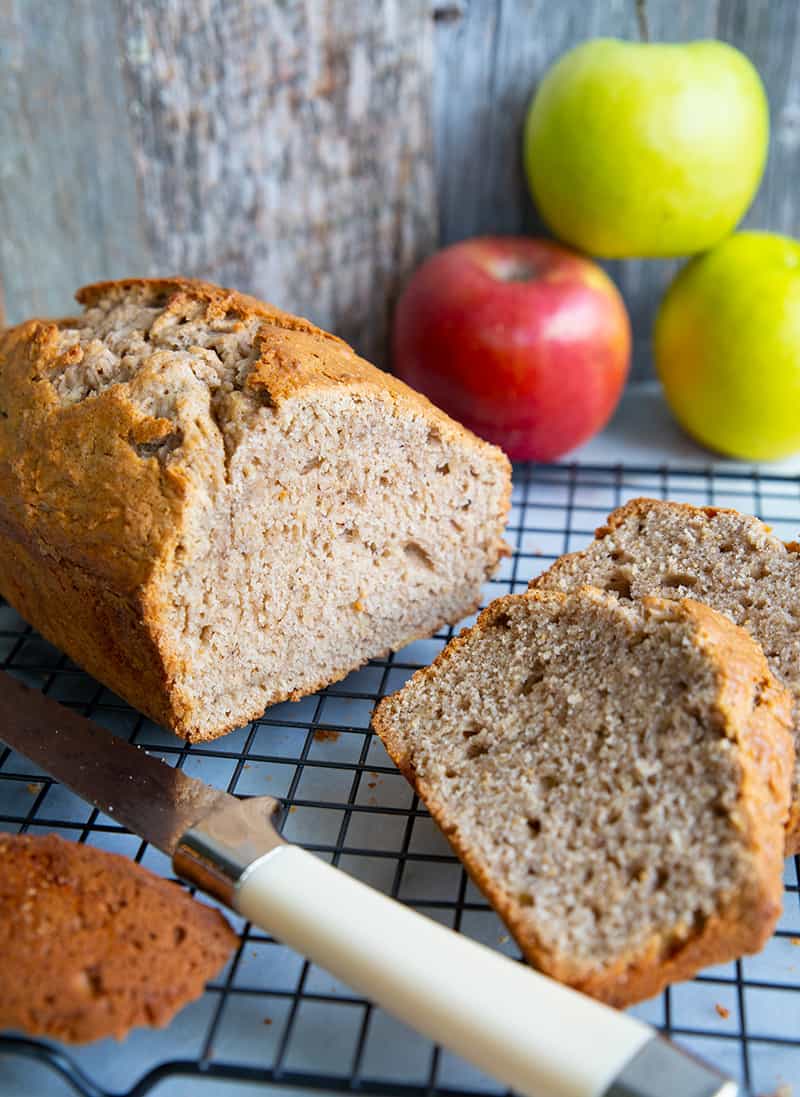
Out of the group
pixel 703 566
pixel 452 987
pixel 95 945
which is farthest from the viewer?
pixel 703 566

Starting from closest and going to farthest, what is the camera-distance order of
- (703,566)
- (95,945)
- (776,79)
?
(95,945)
(703,566)
(776,79)

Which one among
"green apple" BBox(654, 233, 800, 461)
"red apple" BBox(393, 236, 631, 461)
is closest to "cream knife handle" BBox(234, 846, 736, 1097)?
"red apple" BBox(393, 236, 631, 461)

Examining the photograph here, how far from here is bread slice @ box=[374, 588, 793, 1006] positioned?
1614 millimetres

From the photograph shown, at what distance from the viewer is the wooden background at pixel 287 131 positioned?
3191mm

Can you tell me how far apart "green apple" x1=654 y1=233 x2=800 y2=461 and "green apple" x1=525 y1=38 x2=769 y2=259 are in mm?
147

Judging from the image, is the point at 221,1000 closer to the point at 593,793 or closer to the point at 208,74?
the point at 593,793

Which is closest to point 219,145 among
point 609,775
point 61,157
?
point 61,157

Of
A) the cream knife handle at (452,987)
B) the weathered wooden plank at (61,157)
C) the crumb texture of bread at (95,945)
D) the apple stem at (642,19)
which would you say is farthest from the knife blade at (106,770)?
the apple stem at (642,19)

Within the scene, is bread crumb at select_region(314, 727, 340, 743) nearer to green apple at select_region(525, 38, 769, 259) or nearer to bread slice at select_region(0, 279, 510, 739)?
bread slice at select_region(0, 279, 510, 739)

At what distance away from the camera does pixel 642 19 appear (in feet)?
10.8

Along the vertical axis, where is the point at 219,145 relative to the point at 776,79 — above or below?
below

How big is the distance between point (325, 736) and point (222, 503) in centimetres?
55

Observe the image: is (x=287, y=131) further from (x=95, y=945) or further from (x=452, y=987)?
(x=452, y=987)

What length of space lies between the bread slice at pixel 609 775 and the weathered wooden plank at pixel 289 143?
1772 mm
